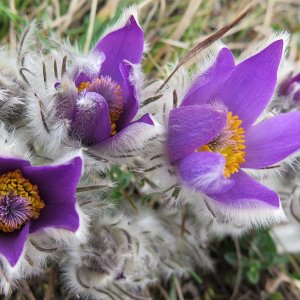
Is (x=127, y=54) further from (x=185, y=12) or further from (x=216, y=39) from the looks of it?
(x=185, y=12)

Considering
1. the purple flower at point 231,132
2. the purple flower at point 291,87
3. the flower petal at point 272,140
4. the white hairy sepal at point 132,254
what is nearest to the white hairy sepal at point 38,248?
the white hairy sepal at point 132,254

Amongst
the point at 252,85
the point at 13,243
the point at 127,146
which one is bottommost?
the point at 13,243

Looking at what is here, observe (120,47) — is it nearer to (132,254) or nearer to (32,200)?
(32,200)

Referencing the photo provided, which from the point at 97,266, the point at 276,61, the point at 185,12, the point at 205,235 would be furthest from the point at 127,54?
the point at 185,12

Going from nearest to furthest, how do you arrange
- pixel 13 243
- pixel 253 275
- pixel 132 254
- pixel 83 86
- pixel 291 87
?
pixel 13 243 < pixel 83 86 < pixel 132 254 < pixel 291 87 < pixel 253 275

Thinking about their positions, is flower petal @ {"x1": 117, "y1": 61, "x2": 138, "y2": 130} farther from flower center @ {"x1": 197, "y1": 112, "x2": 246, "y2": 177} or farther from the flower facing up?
flower center @ {"x1": 197, "y1": 112, "x2": 246, "y2": 177}

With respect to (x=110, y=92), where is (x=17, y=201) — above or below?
below

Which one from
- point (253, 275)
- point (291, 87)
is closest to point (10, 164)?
point (291, 87)
